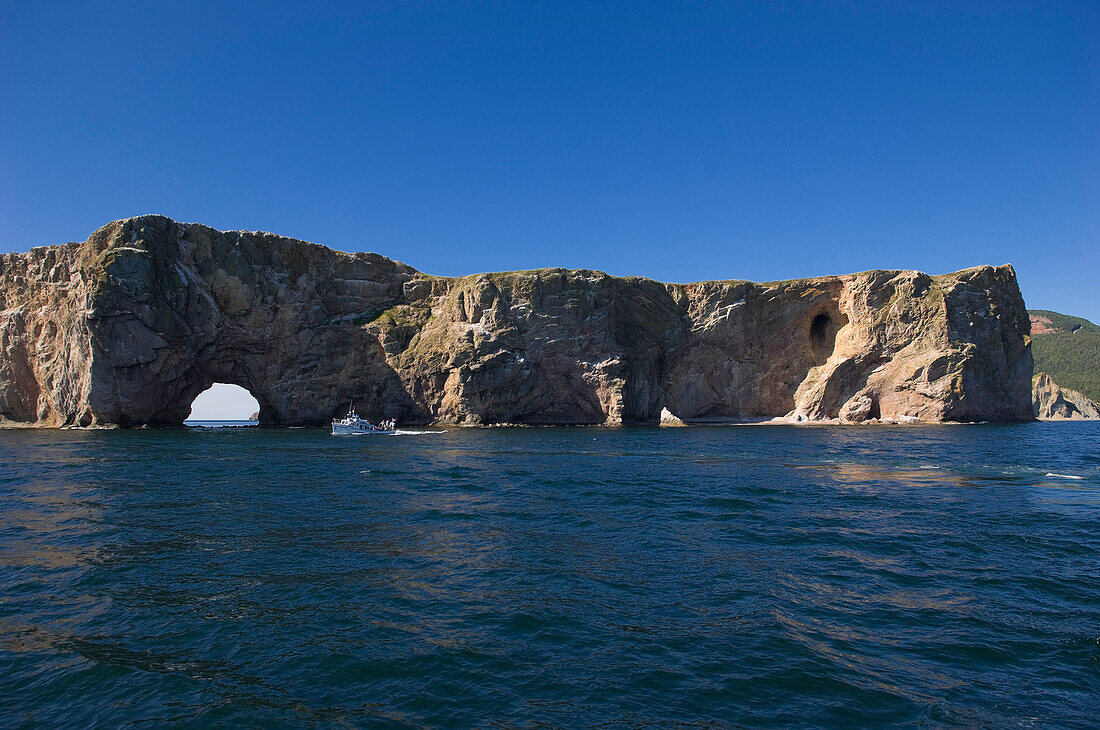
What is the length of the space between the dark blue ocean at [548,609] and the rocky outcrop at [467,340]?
185ft

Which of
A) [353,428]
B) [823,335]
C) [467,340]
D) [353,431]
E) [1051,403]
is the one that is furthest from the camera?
[1051,403]

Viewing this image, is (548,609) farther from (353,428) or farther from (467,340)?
(467,340)

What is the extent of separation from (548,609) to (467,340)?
6975cm

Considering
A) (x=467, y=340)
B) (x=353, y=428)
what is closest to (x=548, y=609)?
(x=353, y=428)

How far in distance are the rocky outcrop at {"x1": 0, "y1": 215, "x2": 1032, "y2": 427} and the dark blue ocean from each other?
5631cm

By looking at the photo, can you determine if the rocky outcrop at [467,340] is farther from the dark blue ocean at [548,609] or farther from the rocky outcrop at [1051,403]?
the rocky outcrop at [1051,403]

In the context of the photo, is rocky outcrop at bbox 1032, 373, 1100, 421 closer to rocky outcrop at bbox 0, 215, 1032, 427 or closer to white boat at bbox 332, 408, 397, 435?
rocky outcrop at bbox 0, 215, 1032, 427

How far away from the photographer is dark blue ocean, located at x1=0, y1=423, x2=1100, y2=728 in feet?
22.8

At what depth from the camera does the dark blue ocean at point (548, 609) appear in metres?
6.96

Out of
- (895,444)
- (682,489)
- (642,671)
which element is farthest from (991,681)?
(895,444)

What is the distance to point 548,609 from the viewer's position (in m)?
10.0

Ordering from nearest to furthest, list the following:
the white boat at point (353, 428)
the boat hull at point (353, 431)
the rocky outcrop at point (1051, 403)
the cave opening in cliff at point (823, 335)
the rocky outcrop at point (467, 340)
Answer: the boat hull at point (353, 431)
the white boat at point (353, 428)
the rocky outcrop at point (467, 340)
the cave opening in cliff at point (823, 335)
the rocky outcrop at point (1051, 403)

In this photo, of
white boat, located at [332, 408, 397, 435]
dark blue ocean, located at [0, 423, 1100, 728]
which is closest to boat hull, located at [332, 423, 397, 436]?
white boat, located at [332, 408, 397, 435]

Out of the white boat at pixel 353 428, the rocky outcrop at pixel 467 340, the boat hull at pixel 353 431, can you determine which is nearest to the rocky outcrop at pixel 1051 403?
the rocky outcrop at pixel 467 340
